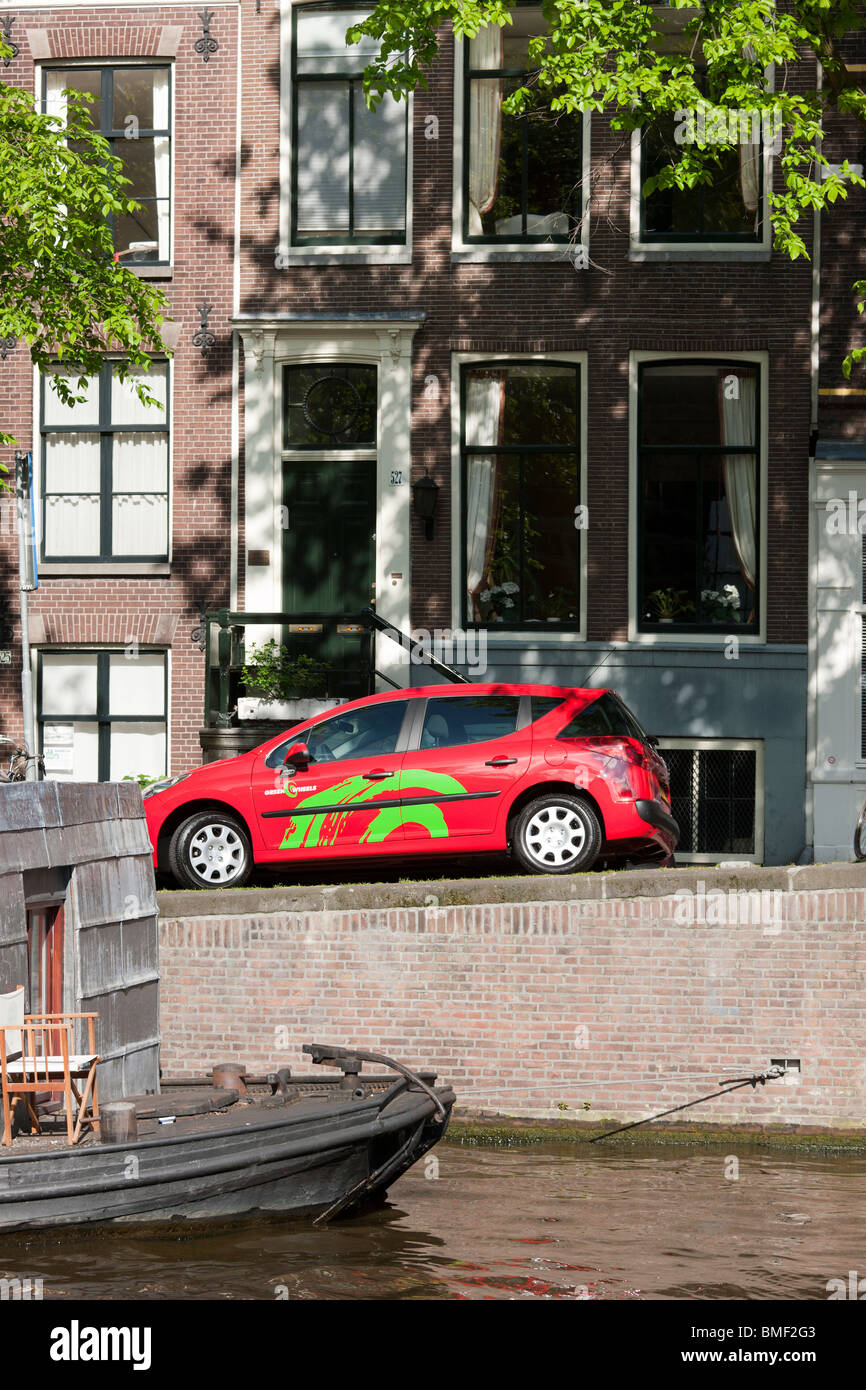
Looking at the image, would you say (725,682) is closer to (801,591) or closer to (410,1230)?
(801,591)

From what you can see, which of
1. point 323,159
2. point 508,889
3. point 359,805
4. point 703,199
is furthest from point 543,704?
point 323,159

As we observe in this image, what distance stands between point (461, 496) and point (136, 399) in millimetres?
4131

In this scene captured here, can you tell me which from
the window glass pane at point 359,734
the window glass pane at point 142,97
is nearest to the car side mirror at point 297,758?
the window glass pane at point 359,734

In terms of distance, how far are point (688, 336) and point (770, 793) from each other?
17.3ft

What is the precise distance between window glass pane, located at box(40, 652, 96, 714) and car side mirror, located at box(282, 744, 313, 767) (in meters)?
6.60

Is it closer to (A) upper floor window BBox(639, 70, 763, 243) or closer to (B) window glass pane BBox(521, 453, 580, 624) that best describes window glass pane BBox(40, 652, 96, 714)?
(B) window glass pane BBox(521, 453, 580, 624)

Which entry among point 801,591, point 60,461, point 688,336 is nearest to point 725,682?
point 801,591

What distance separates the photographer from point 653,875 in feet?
44.1

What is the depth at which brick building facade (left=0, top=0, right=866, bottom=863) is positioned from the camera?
62.4ft

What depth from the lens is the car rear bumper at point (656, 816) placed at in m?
13.6

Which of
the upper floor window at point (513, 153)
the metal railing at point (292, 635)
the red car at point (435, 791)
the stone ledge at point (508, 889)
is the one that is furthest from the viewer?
the upper floor window at point (513, 153)

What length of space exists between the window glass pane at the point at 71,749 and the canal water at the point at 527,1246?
29.5ft

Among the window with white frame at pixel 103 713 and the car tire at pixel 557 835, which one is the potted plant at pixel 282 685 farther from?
the car tire at pixel 557 835
